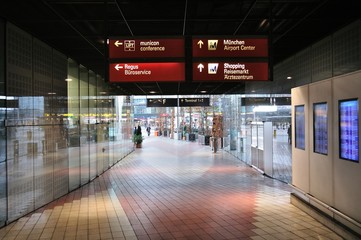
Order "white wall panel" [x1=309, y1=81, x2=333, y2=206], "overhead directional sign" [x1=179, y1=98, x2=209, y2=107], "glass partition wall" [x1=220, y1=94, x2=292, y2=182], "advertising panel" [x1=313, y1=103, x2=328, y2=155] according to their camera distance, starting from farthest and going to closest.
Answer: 1. "overhead directional sign" [x1=179, y1=98, x2=209, y2=107]
2. "glass partition wall" [x1=220, y1=94, x2=292, y2=182]
3. "advertising panel" [x1=313, y1=103, x2=328, y2=155]
4. "white wall panel" [x1=309, y1=81, x2=333, y2=206]

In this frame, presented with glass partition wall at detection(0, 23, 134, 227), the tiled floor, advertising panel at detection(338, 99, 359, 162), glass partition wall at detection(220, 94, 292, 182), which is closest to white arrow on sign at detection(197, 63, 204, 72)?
advertising panel at detection(338, 99, 359, 162)

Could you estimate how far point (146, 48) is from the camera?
5617 millimetres

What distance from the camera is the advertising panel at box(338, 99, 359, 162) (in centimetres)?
438

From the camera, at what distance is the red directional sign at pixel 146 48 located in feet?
18.1

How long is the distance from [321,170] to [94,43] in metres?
5.35

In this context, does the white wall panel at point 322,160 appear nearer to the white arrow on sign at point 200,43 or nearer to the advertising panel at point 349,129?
the advertising panel at point 349,129

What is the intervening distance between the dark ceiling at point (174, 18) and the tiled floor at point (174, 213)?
244 centimetres

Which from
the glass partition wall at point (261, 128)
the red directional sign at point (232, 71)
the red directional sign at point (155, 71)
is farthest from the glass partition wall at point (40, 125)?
the glass partition wall at point (261, 128)

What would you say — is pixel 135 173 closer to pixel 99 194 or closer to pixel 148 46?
pixel 99 194

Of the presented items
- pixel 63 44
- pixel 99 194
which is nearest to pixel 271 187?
pixel 99 194

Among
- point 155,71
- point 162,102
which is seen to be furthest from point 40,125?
point 162,102

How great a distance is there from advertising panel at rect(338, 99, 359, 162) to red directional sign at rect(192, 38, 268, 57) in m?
1.56

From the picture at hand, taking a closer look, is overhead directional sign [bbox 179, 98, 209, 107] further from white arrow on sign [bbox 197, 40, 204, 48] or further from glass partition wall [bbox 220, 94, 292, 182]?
white arrow on sign [bbox 197, 40, 204, 48]

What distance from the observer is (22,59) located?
6.25 meters
